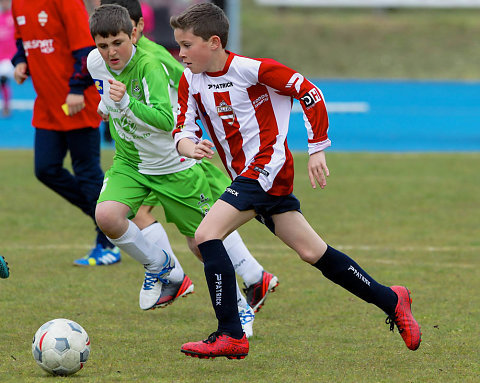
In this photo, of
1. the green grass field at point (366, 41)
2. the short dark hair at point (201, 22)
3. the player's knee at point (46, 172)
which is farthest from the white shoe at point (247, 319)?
the green grass field at point (366, 41)

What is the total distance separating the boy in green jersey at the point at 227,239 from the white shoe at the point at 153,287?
112 mm

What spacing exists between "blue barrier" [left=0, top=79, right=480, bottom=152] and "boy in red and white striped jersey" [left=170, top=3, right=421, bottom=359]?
9974mm

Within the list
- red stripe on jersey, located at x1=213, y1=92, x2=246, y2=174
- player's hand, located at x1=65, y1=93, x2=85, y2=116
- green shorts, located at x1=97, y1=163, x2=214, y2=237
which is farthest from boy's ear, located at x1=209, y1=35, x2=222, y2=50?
player's hand, located at x1=65, y1=93, x2=85, y2=116

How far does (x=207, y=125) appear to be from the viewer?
16.5ft

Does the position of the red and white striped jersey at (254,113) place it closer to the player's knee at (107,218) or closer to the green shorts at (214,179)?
the player's knee at (107,218)

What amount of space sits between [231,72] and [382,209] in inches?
203

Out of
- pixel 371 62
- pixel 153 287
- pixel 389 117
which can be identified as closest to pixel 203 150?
pixel 153 287

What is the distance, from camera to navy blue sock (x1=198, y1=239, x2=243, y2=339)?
4.61 meters

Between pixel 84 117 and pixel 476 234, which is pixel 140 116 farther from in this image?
pixel 476 234

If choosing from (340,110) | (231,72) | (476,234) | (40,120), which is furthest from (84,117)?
(340,110)

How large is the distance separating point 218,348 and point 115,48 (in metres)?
1.89

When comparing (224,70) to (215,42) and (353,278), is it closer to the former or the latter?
(215,42)

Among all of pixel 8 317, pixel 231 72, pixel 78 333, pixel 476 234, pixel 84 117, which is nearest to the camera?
pixel 78 333

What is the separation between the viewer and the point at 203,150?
15.3 feet
